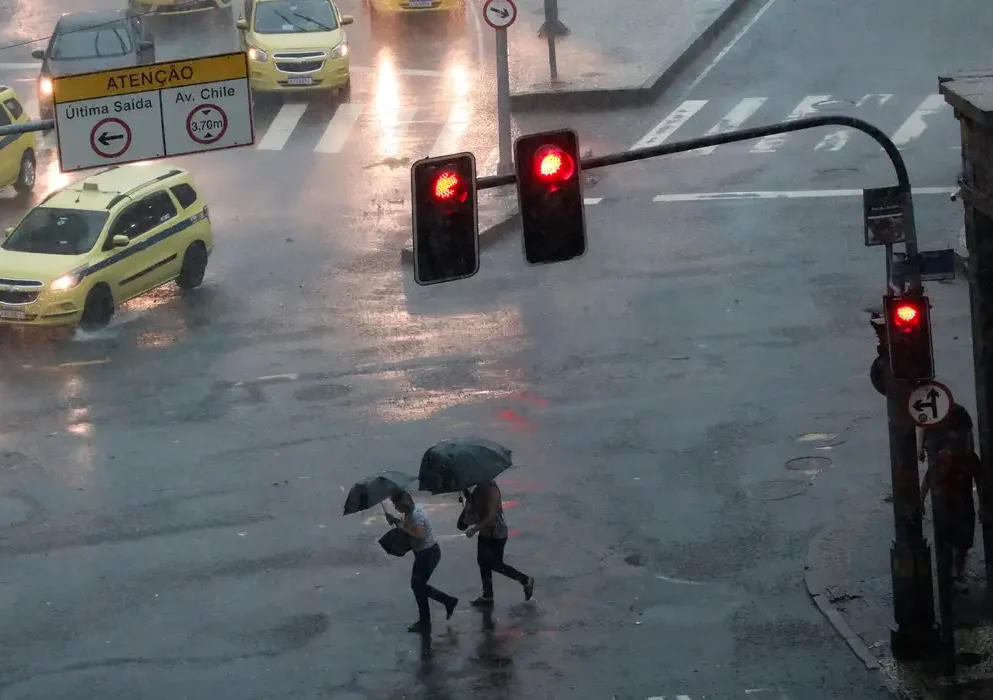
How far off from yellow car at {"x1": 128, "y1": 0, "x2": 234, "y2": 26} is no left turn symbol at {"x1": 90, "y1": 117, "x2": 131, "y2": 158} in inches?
982

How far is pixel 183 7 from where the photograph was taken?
41.5m

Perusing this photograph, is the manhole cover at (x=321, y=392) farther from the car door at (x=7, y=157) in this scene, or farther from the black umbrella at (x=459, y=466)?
the car door at (x=7, y=157)

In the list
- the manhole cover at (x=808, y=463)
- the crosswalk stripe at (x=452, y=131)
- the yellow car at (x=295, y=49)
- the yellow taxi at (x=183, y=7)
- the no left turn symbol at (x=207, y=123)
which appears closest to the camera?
the no left turn symbol at (x=207, y=123)

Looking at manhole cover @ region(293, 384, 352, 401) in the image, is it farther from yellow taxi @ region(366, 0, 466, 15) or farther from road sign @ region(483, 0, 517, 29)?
yellow taxi @ region(366, 0, 466, 15)

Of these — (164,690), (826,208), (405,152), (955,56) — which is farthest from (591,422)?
(955,56)

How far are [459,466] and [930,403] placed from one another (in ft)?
12.9

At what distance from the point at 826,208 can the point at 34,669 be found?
1652 centimetres

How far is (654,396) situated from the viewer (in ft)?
67.2

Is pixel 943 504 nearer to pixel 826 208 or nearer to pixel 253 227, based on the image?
pixel 826 208

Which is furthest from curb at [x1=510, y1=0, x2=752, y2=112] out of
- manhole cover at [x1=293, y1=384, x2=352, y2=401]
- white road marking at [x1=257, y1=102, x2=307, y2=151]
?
manhole cover at [x1=293, y1=384, x2=352, y2=401]

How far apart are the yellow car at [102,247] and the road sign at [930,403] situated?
13453mm

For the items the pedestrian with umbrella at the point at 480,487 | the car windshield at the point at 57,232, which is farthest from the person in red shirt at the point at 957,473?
the car windshield at the point at 57,232

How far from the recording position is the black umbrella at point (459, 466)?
14.7m

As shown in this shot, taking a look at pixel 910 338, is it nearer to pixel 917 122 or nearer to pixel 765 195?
pixel 765 195
